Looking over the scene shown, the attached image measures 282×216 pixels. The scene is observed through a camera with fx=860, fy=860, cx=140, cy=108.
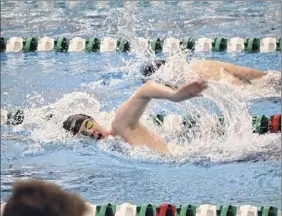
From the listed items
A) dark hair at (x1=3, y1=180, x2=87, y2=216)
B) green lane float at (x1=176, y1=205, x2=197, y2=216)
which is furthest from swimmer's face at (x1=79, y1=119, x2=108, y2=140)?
dark hair at (x1=3, y1=180, x2=87, y2=216)

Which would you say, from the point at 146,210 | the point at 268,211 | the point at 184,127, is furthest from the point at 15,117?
the point at 268,211

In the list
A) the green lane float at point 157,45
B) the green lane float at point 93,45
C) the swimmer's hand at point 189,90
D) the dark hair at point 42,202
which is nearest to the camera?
the dark hair at point 42,202

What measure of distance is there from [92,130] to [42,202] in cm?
241

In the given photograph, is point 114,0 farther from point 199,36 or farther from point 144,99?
point 144,99

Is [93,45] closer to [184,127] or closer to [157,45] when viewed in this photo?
[157,45]

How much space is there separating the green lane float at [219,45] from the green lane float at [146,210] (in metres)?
1.50

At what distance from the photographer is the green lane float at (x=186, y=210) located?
2.94 metres

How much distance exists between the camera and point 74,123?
353 cm

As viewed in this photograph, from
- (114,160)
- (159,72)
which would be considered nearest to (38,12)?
(159,72)

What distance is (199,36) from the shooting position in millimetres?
4477

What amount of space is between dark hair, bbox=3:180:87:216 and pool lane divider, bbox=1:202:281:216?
1.87m

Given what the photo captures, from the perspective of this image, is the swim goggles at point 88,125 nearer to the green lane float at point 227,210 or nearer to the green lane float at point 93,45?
the green lane float at point 227,210

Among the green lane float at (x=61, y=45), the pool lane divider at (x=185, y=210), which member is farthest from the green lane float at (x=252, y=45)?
the pool lane divider at (x=185, y=210)

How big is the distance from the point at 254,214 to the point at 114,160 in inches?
27.4
